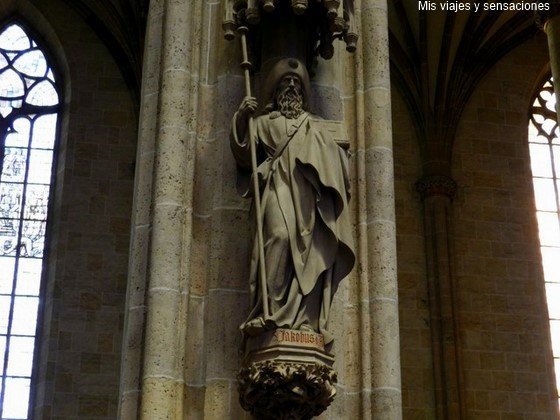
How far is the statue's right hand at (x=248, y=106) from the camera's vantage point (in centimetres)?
700

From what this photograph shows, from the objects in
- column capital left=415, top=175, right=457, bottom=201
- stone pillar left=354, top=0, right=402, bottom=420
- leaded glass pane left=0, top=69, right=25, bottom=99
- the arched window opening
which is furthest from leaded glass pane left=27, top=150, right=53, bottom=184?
stone pillar left=354, top=0, right=402, bottom=420

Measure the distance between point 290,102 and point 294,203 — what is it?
2.53 ft

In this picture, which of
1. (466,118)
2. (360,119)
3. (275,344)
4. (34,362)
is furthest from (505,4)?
(275,344)

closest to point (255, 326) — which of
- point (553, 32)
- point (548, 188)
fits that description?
point (553, 32)

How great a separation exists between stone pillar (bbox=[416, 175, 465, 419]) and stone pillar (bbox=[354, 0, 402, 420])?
9662 mm

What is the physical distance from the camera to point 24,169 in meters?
17.3

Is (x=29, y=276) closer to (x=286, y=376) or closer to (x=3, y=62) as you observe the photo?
(x=3, y=62)

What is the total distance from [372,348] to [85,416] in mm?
9189

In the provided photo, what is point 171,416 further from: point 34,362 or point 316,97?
point 34,362

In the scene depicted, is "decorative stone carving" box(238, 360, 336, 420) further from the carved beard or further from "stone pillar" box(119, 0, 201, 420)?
the carved beard

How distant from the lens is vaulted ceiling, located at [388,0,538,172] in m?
19.1

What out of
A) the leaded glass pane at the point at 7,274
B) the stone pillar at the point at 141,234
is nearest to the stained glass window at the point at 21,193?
the leaded glass pane at the point at 7,274

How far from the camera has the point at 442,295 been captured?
17328 millimetres

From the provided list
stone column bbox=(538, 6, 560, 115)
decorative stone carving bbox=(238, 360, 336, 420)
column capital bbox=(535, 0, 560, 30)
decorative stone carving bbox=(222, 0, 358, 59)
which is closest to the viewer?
decorative stone carving bbox=(238, 360, 336, 420)
